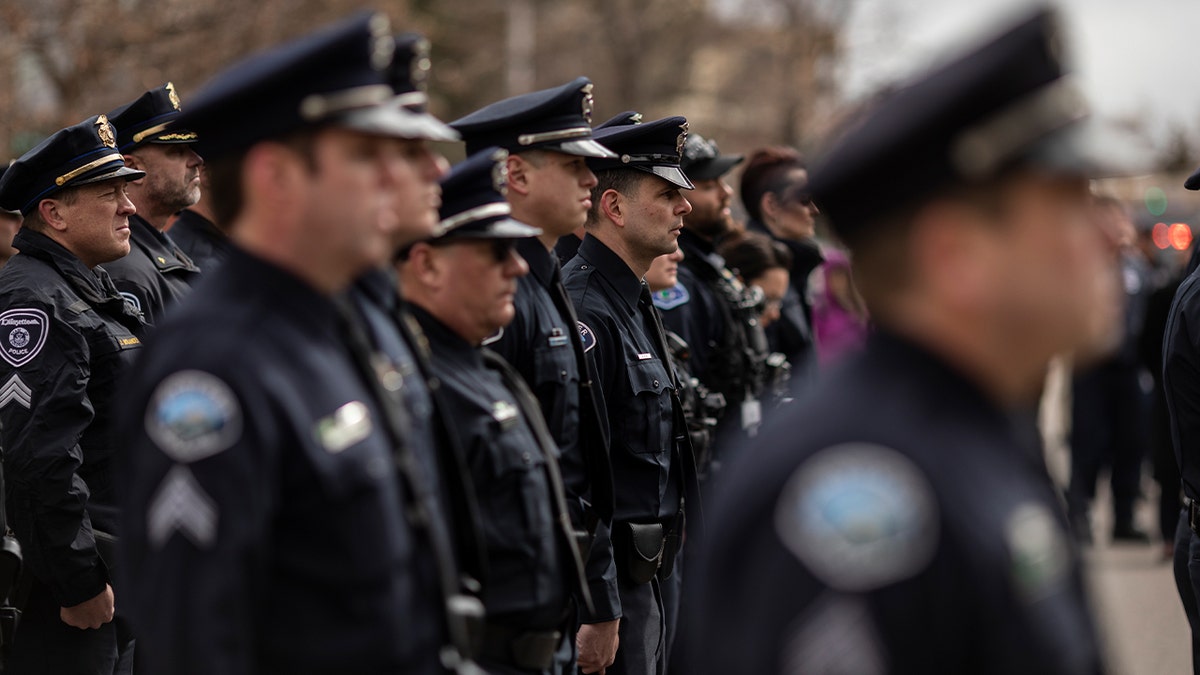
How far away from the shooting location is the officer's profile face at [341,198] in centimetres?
262

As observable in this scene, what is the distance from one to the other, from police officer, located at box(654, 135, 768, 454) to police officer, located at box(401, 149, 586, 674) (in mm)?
3364

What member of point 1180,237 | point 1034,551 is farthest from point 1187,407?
point 1180,237

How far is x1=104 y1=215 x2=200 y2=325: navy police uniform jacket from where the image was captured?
6.01 m

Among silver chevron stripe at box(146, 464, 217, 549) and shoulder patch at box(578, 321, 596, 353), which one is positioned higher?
silver chevron stripe at box(146, 464, 217, 549)

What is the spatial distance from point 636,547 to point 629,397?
21.0 inches

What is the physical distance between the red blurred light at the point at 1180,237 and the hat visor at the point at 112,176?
499 inches

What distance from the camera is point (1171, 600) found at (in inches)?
403

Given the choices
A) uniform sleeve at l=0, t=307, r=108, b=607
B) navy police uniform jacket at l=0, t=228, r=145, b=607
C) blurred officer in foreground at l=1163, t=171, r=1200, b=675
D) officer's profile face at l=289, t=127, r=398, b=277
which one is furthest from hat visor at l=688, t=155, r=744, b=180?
officer's profile face at l=289, t=127, r=398, b=277

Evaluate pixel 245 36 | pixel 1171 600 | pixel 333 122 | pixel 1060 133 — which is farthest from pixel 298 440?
pixel 245 36

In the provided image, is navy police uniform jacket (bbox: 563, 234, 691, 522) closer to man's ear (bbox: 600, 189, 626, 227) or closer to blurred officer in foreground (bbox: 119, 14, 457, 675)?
man's ear (bbox: 600, 189, 626, 227)

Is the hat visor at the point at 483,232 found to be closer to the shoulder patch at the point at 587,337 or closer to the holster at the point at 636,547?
the shoulder patch at the point at 587,337

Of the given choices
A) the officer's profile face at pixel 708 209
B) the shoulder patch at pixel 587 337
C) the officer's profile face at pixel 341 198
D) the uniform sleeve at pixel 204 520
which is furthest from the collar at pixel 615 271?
the uniform sleeve at pixel 204 520

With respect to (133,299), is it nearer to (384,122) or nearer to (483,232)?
(483,232)

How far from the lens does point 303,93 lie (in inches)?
105
